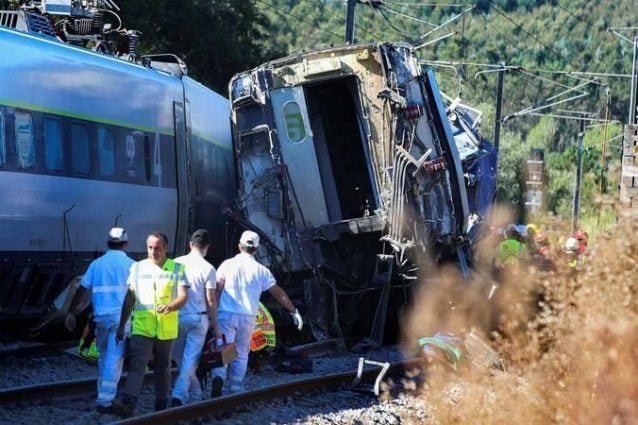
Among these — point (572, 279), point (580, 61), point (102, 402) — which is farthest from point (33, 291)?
point (580, 61)

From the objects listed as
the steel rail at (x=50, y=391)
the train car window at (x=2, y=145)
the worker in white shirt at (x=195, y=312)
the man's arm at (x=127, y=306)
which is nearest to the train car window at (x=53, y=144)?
the train car window at (x=2, y=145)

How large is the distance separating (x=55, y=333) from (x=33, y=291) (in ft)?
8.52

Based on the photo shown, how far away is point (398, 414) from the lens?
11891 millimetres

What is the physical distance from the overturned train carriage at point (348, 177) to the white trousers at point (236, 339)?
185 inches

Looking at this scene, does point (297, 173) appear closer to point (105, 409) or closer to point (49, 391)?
point (49, 391)

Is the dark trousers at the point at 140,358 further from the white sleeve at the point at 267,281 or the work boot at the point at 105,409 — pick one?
the white sleeve at the point at 267,281

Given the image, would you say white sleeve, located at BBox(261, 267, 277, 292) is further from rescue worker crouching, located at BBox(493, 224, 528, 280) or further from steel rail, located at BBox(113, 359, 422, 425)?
rescue worker crouching, located at BBox(493, 224, 528, 280)

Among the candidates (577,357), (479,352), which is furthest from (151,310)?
(577,357)

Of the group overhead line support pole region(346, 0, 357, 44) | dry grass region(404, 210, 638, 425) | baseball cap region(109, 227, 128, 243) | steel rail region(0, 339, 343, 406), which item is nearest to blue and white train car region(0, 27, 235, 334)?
steel rail region(0, 339, 343, 406)

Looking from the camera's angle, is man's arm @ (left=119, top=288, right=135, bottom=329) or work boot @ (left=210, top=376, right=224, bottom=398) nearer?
man's arm @ (left=119, top=288, right=135, bottom=329)

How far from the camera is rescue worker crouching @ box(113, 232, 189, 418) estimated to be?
419 inches

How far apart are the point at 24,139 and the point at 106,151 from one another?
2.08 metres

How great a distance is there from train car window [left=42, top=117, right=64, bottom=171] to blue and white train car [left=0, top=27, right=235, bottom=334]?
0.01 metres

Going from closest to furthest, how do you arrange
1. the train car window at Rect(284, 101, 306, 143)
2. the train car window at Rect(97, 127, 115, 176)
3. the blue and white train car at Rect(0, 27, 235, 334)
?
1. the blue and white train car at Rect(0, 27, 235, 334)
2. the train car window at Rect(97, 127, 115, 176)
3. the train car window at Rect(284, 101, 306, 143)
